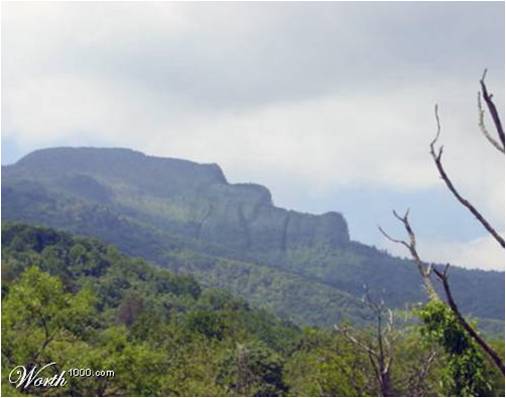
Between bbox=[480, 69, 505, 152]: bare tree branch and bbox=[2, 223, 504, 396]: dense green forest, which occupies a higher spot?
bbox=[480, 69, 505, 152]: bare tree branch

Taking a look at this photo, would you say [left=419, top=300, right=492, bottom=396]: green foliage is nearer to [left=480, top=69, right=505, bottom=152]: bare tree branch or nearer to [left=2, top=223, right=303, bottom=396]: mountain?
[left=2, top=223, right=303, bottom=396]: mountain

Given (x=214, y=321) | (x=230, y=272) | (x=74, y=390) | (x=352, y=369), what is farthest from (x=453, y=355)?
(x=230, y=272)

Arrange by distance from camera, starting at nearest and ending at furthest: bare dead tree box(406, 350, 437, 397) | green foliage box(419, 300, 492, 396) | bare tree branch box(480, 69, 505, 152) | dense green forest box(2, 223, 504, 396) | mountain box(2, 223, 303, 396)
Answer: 1. bare tree branch box(480, 69, 505, 152)
2. bare dead tree box(406, 350, 437, 397)
3. green foliage box(419, 300, 492, 396)
4. dense green forest box(2, 223, 504, 396)
5. mountain box(2, 223, 303, 396)

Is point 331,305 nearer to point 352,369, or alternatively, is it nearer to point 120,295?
point 120,295

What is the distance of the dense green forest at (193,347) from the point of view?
20422 millimetres

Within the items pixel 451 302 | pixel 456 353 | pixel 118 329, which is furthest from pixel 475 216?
pixel 118 329

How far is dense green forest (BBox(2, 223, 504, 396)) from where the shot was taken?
67.0 feet

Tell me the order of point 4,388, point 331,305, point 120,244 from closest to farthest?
point 4,388 < point 331,305 < point 120,244

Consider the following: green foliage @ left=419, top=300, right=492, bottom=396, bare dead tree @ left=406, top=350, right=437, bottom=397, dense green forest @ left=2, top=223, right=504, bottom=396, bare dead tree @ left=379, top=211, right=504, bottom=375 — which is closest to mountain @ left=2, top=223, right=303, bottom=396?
dense green forest @ left=2, top=223, right=504, bottom=396

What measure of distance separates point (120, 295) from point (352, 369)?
5392 centimetres

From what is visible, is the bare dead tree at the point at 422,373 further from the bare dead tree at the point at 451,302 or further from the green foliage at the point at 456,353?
the green foliage at the point at 456,353

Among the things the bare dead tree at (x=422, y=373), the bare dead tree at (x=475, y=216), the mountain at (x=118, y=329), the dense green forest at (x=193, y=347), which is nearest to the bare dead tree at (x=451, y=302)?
the bare dead tree at (x=475, y=216)

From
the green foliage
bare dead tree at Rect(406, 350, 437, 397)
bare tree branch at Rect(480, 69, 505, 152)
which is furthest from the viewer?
the green foliage

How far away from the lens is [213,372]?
3741cm
